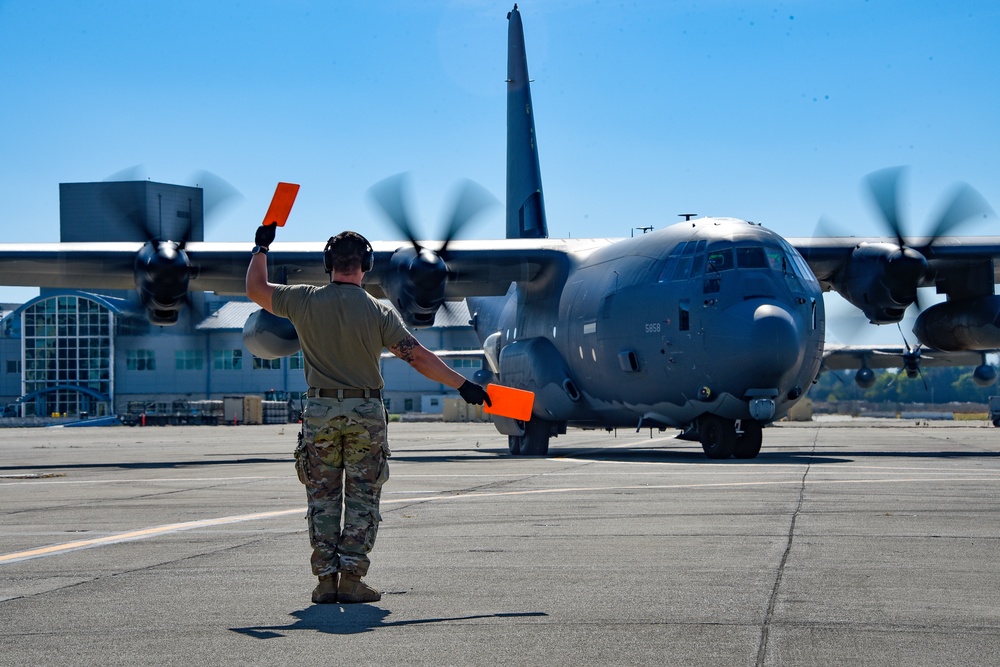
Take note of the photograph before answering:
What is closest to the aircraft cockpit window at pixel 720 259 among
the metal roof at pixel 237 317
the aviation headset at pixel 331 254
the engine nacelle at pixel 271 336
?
the engine nacelle at pixel 271 336

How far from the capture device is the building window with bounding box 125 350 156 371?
94.2m

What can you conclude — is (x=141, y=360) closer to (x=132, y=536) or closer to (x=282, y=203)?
(x=132, y=536)

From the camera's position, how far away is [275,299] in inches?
272

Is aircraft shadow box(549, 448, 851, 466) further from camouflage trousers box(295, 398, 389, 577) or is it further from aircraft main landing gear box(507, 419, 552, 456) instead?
camouflage trousers box(295, 398, 389, 577)

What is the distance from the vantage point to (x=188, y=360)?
93.5 m

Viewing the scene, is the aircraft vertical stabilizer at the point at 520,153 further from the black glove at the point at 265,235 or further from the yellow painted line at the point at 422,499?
the black glove at the point at 265,235

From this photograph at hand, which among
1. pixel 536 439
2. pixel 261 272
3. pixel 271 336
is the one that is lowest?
pixel 536 439

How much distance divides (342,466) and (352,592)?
716mm

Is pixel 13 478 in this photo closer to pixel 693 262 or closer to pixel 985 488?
pixel 693 262

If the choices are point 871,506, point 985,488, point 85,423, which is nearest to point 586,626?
point 871,506

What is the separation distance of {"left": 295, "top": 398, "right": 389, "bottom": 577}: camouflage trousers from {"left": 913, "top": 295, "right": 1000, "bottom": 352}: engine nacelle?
832 inches

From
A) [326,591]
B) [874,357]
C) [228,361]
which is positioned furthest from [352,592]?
[228,361]

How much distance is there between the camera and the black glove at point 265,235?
708cm

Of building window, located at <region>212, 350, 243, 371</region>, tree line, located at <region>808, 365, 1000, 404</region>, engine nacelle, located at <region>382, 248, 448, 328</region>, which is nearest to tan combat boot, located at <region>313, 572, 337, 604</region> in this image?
engine nacelle, located at <region>382, 248, 448, 328</region>
